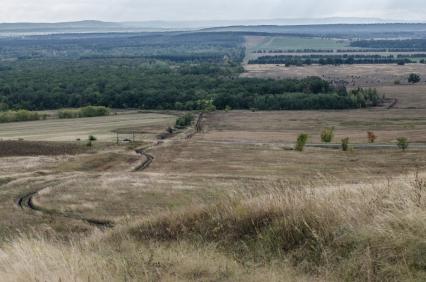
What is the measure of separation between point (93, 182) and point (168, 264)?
34122 millimetres

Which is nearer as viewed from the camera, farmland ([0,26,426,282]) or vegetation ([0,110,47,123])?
farmland ([0,26,426,282])

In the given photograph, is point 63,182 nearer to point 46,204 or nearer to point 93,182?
point 93,182

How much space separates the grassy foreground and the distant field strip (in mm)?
77753

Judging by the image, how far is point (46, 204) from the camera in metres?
34.0

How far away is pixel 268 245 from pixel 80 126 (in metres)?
97.5

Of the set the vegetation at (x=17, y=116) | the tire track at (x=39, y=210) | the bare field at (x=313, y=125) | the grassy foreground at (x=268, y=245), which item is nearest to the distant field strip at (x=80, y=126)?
the vegetation at (x=17, y=116)

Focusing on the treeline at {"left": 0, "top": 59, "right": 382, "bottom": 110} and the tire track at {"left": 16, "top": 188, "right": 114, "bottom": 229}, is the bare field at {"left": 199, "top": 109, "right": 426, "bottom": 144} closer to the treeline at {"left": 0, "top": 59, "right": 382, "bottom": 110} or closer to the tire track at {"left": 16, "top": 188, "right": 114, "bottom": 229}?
the treeline at {"left": 0, "top": 59, "right": 382, "bottom": 110}

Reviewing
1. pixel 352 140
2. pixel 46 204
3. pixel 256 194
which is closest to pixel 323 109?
pixel 352 140

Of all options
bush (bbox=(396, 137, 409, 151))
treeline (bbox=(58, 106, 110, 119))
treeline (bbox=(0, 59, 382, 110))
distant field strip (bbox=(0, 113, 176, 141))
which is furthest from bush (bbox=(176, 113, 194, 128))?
bush (bbox=(396, 137, 409, 151))

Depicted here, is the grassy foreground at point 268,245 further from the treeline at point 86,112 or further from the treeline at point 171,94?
the treeline at point 171,94

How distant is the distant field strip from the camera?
91.5 metres

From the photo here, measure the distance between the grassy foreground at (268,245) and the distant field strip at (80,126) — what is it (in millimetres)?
77753

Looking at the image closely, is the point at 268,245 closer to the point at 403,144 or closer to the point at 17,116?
the point at 403,144

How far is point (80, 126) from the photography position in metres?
104
